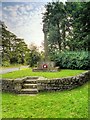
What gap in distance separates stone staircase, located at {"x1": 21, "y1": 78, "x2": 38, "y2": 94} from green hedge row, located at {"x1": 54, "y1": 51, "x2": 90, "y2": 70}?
3.26 meters

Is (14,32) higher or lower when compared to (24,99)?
higher

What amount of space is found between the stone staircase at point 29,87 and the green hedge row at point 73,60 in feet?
10.7

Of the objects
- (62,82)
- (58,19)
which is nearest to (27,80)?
(62,82)

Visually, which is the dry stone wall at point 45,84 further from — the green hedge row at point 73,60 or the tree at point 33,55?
the tree at point 33,55

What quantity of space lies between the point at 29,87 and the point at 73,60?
379 centimetres

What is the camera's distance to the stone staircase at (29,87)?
4.76 metres

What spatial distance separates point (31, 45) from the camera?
37.0 feet

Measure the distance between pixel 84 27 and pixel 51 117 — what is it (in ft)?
23.9

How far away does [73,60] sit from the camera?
329 inches

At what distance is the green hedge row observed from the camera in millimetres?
8141

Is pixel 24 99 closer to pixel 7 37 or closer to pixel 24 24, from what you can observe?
pixel 24 24

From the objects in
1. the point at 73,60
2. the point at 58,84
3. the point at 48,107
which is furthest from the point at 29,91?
the point at 73,60

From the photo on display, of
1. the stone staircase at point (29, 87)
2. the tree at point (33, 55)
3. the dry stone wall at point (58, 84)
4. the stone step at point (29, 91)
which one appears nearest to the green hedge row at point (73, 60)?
the tree at point (33, 55)

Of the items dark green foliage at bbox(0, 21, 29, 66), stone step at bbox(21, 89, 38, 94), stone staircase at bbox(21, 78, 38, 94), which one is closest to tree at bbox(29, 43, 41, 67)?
dark green foliage at bbox(0, 21, 29, 66)
